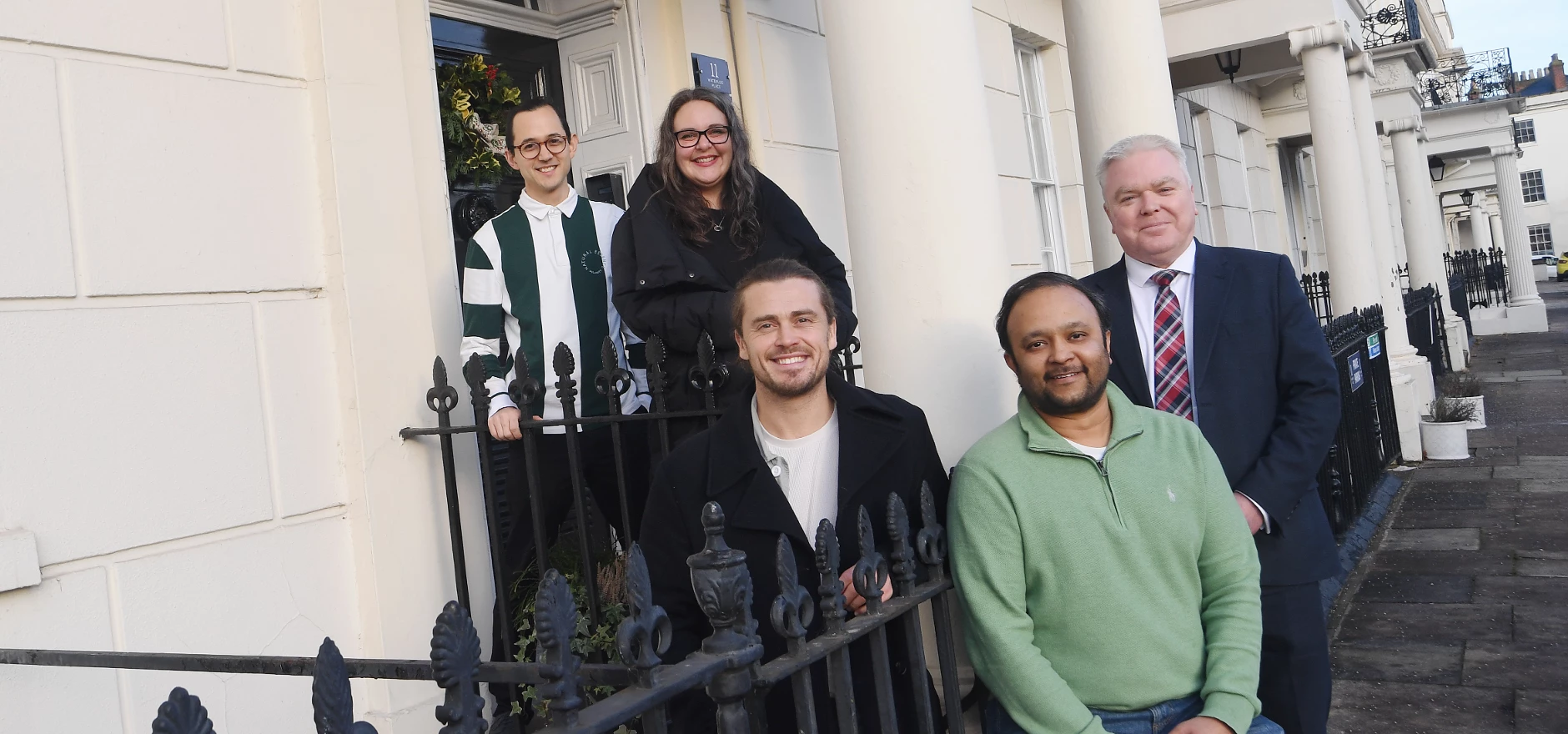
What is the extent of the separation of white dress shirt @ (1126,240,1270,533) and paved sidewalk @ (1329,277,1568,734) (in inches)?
77.1

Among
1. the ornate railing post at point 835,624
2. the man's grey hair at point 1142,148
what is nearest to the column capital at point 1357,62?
the man's grey hair at point 1142,148

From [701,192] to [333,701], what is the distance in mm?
2240

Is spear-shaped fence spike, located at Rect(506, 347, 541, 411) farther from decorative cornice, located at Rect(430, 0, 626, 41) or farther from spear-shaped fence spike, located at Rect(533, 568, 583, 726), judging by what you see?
decorative cornice, located at Rect(430, 0, 626, 41)

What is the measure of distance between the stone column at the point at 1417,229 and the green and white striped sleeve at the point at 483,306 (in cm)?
1451

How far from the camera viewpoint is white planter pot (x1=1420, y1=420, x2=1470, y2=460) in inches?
352

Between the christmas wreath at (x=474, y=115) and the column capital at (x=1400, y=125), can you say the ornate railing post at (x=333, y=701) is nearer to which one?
the christmas wreath at (x=474, y=115)

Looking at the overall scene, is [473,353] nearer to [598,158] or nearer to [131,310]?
[131,310]

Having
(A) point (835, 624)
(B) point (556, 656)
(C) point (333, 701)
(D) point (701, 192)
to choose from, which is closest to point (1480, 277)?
(D) point (701, 192)

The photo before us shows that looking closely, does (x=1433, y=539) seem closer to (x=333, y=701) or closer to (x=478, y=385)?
(x=478, y=385)

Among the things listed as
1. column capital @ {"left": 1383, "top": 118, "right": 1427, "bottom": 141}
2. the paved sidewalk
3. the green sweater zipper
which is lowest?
the paved sidewalk

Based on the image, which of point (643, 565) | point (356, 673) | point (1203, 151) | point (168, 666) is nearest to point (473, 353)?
point (168, 666)

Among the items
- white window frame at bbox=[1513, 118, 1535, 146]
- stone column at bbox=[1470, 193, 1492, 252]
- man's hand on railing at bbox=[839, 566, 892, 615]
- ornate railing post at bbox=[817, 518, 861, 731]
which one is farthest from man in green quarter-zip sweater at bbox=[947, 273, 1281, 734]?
white window frame at bbox=[1513, 118, 1535, 146]

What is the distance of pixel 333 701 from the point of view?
1.10 meters

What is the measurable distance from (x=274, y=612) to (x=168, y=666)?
133cm
